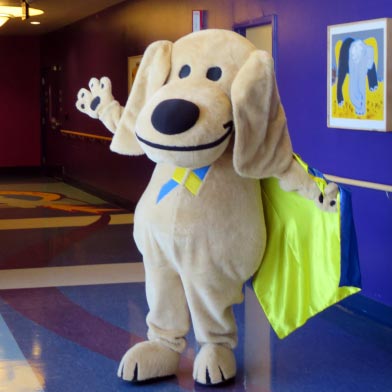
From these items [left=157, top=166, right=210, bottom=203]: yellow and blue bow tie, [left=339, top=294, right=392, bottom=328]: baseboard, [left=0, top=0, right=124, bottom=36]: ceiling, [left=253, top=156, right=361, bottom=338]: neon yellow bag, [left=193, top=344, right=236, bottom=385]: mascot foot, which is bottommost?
[left=339, top=294, right=392, bottom=328]: baseboard

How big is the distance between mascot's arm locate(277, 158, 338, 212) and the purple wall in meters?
1.44

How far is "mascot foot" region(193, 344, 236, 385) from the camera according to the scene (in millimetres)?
3611

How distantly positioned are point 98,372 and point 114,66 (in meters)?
6.71

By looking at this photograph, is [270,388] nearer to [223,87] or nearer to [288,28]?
[223,87]

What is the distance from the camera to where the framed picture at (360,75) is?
4578mm

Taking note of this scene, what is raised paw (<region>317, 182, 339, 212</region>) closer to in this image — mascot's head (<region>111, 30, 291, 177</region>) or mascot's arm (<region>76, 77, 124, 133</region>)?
mascot's head (<region>111, 30, 291, 177</region>)

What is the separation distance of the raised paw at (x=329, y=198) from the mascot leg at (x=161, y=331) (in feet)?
2.36

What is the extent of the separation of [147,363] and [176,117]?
3.88 ft

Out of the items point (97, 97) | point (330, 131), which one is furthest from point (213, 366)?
point (330, 131)

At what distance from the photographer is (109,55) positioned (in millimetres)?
10297

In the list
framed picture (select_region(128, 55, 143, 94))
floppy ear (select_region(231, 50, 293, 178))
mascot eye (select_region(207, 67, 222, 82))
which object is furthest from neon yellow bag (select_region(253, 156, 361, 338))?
framed picture (select_region(128, 55, 143, 94))

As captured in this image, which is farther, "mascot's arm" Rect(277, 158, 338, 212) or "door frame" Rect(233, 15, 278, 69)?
"door frame" Rect(233, 15, 278, 69)

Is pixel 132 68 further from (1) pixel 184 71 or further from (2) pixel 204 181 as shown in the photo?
(2) pixel 204 181

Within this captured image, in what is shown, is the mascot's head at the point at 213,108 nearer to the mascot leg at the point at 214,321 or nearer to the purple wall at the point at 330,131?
the mascot leg at the point at 214,321
